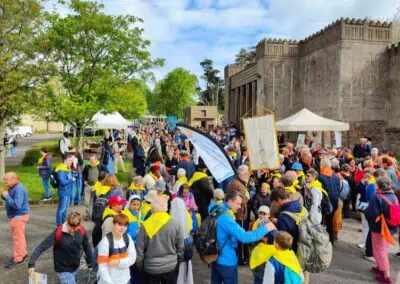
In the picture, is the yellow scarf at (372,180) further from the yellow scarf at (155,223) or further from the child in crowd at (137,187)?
the yellow scarf at (155,223)

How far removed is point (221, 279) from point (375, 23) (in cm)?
2553

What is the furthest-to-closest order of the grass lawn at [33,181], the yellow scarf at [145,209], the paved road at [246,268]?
the grass lawn at [33,181] → the paved road at [246,268] → the yellow scarf at [145,209]

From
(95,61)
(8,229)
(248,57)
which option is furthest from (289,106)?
(248,57)

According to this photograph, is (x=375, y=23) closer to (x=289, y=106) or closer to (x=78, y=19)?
(x=289, y=106)

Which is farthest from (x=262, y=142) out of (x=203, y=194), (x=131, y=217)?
(x=131, y=217)

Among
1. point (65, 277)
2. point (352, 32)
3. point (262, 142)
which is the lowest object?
point (65, 277)

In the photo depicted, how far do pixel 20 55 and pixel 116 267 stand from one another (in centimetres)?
1268

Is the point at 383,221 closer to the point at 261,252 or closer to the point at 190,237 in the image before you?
the point at 261,252

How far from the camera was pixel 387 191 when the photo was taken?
6.25 meters

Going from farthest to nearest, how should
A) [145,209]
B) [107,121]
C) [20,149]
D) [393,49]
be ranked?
[20,149] < [393,49] < [107,121] < [145,209]

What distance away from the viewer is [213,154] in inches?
283

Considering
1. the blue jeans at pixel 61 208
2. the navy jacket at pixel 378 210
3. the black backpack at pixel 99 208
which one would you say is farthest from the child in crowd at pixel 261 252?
the blue jeans at pixel 61 208

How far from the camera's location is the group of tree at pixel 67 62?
14.4 metres

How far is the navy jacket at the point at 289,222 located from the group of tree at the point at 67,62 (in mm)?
12147
